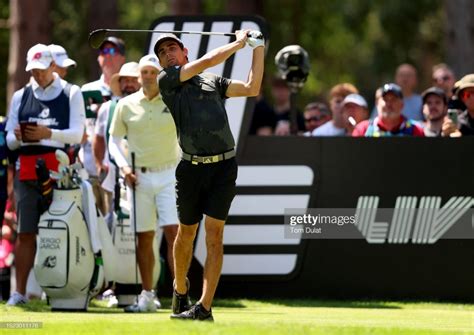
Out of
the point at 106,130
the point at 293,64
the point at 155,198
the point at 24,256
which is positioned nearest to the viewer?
the point at 155,198

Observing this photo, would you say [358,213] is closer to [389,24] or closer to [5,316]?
[5,316]

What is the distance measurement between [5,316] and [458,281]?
16.5 feet

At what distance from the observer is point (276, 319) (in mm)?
13117

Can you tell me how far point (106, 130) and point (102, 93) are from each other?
0.72 meters

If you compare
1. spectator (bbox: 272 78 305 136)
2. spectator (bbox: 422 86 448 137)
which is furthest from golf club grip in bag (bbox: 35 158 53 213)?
spectator (bbox: 272 78 305 136)

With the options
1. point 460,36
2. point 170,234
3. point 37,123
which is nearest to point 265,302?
point 170,234

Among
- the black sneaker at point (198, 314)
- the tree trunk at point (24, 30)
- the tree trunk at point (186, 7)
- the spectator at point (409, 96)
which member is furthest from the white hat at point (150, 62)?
the tree trunk at point (186, 7)

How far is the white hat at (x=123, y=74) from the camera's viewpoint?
15469 millimetres

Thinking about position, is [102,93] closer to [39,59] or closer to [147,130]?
[39,59]

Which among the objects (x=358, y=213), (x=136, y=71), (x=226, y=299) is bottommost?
(x=226, y=299)

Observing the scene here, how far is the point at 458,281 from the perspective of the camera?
15.8m

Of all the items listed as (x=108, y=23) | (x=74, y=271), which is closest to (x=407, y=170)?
(x=74, y=271)

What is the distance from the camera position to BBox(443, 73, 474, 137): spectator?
15.6m

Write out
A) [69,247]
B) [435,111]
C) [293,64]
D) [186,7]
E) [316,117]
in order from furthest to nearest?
[186,7]
[316,117]
[293,64]
[435,111]
[69,247]
